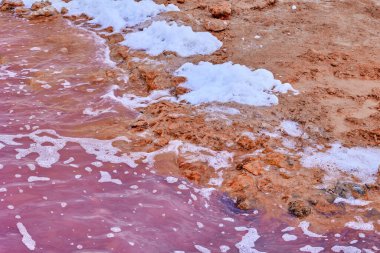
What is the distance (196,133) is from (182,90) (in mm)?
828

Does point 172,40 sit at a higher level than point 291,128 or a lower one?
higher

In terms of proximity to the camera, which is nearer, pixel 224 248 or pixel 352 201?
pixel 224 248

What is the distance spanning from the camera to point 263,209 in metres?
3.28

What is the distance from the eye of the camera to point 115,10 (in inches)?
267

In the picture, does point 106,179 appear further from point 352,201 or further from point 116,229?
point 352,201

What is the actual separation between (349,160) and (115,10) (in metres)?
4.47

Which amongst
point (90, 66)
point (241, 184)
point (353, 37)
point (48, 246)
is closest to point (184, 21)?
point (90, 66)

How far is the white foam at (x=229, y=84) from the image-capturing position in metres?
4.49

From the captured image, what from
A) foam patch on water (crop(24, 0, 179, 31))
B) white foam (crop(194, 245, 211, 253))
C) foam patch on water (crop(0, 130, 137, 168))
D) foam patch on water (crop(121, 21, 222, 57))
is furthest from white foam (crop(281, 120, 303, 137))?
foam patch on water (crop(24, 0, 179, 31))

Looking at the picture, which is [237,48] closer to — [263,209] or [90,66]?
[90,66]

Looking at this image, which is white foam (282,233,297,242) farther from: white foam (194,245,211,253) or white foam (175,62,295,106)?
white foam (175,62,295,106)

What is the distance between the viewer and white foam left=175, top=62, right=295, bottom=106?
14.7 feet

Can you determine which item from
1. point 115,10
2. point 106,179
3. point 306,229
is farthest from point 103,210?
point 115,10

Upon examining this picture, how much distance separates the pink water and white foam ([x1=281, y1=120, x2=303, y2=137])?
3.46 ft
